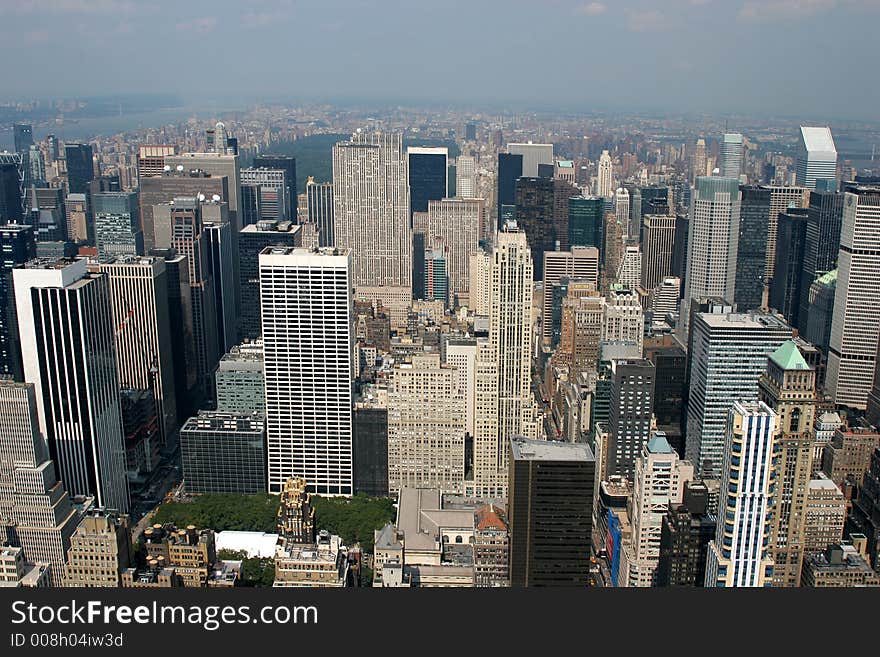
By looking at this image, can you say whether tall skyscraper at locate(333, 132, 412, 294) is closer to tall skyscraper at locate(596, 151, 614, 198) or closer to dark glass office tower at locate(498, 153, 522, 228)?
dark glass office tower at locate(498, 153, 522, 228)

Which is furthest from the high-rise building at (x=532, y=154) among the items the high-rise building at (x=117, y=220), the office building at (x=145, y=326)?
the high-rise building at (x=117, y=220)

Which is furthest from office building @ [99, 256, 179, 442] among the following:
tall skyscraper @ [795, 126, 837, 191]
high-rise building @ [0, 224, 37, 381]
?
tall skyscraper @ [795, 126, 837, 191]

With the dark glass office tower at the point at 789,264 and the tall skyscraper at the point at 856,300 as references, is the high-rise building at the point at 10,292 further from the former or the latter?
the dark glass office tower at the point at 789,264

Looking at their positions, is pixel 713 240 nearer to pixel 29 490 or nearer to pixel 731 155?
pixel 731 155

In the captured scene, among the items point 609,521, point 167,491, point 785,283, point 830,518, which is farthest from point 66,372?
point 785,283

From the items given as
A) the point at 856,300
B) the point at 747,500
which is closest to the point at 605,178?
the point at 856,300
